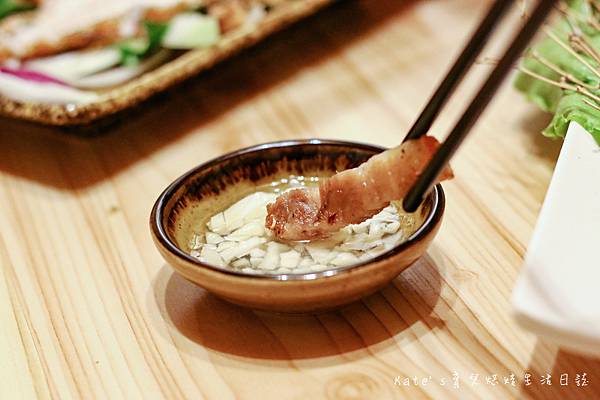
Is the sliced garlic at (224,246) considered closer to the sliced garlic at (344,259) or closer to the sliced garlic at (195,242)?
the sliced garlic at (195,242)

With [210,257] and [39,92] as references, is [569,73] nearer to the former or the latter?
[210,257]

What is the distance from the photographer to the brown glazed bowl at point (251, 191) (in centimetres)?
102

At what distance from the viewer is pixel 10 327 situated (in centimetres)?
126

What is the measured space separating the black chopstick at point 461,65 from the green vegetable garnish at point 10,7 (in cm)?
186

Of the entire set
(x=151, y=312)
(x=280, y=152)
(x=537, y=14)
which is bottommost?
(x=151, y=312)

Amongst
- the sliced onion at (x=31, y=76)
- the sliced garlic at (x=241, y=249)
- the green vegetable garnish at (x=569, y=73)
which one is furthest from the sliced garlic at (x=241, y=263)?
the sliced onion at (x=31, y=76)

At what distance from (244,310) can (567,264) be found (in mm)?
525

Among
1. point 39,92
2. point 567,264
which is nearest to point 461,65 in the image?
Answer: point 567,264

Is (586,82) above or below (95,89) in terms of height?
above

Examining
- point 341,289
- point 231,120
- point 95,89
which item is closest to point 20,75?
point 95,89

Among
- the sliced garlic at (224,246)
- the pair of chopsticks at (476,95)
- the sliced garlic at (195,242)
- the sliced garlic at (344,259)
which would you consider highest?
the pair of chopsticks at (476,95)

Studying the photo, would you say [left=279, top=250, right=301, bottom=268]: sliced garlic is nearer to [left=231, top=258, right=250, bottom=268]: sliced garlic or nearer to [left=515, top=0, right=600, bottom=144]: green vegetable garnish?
[left=231, top=258, right=250, bottom=268]: sliced garlic

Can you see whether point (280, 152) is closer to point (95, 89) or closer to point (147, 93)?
point (147, 93)

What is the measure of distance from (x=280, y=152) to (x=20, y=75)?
2.71 feet
